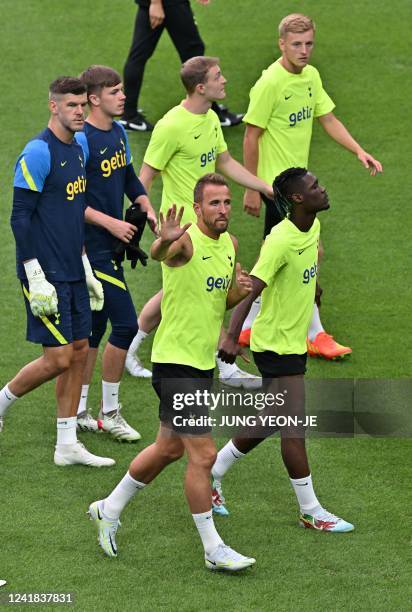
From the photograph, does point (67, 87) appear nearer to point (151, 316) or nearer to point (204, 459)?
point (151, 316)

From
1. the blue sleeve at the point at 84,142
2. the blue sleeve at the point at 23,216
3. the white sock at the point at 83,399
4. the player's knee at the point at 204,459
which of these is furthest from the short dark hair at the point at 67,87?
the player's knee at the point at 204,459

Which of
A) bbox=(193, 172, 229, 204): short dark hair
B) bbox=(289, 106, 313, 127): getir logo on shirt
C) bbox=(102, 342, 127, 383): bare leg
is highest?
bbox=(193, 172, 229, 204): short dark hair

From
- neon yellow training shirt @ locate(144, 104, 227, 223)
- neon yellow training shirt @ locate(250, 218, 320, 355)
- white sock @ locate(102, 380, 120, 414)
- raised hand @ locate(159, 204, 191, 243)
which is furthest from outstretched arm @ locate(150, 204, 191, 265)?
neon yellow training shirt @ locate(144, 104, 227, 223)

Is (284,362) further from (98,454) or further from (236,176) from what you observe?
(236,176)

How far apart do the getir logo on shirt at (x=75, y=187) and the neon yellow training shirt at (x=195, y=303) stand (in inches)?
45.7

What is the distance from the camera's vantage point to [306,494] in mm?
7953

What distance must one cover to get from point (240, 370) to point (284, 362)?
7.87 ft

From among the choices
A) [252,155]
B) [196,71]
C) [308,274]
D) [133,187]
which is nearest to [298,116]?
[252,155]

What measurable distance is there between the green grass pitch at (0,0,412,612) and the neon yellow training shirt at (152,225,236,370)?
3.62 feet

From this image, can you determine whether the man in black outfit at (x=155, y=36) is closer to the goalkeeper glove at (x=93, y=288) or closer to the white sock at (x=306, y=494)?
the goalkeeper glove at (x=93, y=288)

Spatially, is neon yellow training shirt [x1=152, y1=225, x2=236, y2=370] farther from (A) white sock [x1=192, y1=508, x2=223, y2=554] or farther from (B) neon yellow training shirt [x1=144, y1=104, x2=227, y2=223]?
(B) neon yellow training shirt [x1=144, y1=104, x2=227, y2=223]

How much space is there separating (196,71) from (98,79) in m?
0.92

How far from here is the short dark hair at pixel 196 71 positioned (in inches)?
379

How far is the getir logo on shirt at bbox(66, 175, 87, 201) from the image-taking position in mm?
8445
